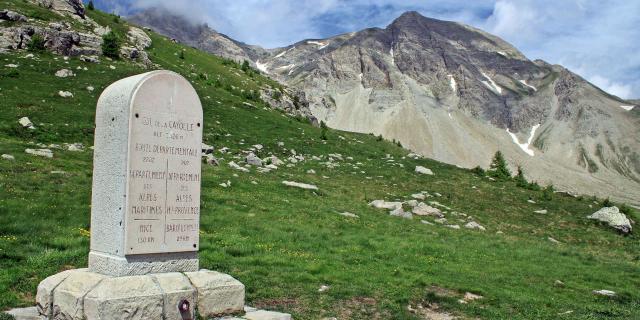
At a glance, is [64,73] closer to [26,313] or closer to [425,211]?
[425,211]

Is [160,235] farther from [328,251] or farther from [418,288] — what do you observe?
[328,251]

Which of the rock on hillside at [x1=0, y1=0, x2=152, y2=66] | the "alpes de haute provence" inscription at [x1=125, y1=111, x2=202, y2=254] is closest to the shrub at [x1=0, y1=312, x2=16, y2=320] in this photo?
the "alpes de haute provence" inscription at [x1=125, y1=111, x2=202, y2=254]

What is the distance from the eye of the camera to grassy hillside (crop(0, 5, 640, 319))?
49.8ft

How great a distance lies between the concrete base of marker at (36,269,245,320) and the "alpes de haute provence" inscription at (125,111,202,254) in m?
0.76

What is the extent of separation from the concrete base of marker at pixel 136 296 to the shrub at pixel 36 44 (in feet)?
158

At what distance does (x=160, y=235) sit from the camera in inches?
430

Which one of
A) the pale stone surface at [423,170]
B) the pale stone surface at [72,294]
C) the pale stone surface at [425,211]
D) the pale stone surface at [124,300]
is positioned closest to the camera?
the pale stone surface at [124,300]

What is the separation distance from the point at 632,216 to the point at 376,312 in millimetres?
38640

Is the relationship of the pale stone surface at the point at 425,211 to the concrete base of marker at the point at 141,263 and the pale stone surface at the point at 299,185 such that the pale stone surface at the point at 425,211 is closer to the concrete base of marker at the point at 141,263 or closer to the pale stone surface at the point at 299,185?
the pale stone surface at the point at 299,185

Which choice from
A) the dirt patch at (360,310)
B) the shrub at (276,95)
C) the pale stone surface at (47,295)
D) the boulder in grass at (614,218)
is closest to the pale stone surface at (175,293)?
the pale stone surface at (47,295)

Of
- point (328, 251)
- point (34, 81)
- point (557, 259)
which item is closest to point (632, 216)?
point (557, 259)

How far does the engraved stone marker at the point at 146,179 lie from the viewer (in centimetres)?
1042

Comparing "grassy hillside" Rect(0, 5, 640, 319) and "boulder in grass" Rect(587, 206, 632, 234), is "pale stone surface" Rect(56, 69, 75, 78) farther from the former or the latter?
"boulder in grass" Rect(587, 206, 632, 234)

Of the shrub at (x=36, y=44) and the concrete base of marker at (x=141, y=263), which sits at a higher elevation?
the shrub at (x=36, y=44)
